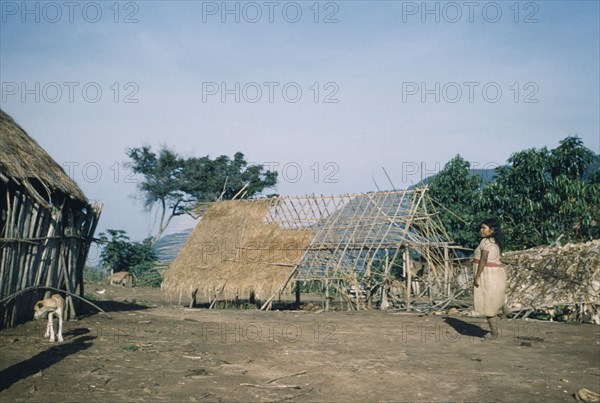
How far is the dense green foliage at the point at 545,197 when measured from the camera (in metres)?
18.8

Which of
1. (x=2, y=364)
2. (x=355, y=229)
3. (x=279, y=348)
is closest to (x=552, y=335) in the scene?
(x=279, y=348)

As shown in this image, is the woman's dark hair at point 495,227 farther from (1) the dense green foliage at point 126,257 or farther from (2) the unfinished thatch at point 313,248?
(1) the dense green foliage at point 126,257

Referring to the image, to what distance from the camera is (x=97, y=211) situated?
12.0 metres

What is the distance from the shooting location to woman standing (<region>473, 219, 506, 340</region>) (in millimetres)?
8781

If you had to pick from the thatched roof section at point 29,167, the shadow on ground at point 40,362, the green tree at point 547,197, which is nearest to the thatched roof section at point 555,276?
the green tree at point 547,197

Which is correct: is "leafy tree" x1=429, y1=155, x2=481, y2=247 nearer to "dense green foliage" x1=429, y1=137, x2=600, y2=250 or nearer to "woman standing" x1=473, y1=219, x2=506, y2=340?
"dense green foliage" x1=429, y1=137, x2=600, y2=250

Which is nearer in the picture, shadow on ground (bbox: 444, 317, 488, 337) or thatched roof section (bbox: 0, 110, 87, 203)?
thatched roof section (bbox: 0, 110, 87, 203)

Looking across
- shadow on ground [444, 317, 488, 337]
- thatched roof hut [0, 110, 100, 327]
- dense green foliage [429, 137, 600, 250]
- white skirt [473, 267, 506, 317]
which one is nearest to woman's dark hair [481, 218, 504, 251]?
white skirt [473, 267, 506, 317]

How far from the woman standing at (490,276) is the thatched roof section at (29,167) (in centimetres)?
791

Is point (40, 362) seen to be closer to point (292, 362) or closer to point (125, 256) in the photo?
point (292, 362)

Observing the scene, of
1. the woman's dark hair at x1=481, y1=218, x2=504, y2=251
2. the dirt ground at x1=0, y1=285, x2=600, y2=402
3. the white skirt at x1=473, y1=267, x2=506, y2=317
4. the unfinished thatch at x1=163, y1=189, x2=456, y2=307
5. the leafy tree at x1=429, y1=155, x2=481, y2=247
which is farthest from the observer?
the leafy tree at x1=429, y1=155, x2=481, y2=247

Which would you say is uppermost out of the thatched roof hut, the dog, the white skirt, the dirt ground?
the thatched roof hut

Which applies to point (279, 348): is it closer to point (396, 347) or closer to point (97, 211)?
point (396, 347)

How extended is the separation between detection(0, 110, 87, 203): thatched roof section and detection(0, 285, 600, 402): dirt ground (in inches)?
102
